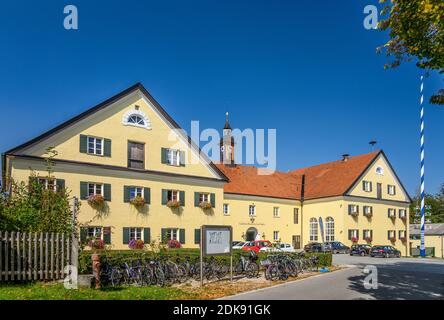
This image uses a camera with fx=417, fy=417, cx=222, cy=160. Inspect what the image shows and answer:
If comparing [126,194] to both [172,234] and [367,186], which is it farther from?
[367,186]

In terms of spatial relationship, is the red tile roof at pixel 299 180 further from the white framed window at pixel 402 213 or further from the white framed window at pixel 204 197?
the white framed window at pixel 402 213

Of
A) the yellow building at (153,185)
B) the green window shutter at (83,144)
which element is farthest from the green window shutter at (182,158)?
the green window shutter at (83,144)

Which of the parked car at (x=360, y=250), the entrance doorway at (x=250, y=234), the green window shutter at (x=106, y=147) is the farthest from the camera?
the entrance doorway at (x=250, y=234)

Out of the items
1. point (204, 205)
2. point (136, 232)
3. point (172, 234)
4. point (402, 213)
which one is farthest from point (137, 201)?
point (402, 213)

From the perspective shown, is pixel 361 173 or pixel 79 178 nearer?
pixel 79 178

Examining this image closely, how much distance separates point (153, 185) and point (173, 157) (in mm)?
2899

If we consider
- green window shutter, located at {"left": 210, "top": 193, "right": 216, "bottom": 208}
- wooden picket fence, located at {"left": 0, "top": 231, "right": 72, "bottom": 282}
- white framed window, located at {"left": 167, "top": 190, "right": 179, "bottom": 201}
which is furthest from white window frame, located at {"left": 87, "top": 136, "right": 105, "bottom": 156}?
wooden picket fence, located at {"left": 0, "top": 231, "right": 72, "bottom": 282}

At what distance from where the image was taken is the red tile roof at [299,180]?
45.3m

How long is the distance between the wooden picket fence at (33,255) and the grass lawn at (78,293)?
0.38 m
